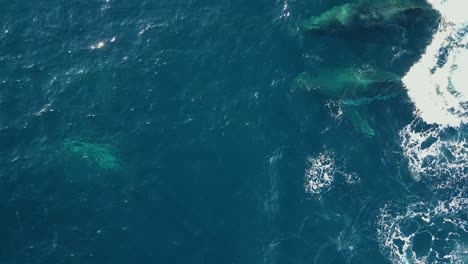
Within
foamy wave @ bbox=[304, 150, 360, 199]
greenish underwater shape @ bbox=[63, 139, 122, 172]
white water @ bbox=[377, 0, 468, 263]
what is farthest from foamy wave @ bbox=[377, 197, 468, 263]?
greenish underwater shape @ bbox=[63, 139, 122, 172]

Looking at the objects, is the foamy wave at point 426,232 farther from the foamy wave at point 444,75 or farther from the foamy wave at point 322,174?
the foamy wave at point 444,75

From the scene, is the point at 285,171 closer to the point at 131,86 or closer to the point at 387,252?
the point at 387,252

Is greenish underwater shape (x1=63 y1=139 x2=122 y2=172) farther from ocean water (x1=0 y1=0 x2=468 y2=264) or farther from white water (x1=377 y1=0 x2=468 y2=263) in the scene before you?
white water (x1=377 y1=0 x2=468 y2=263)

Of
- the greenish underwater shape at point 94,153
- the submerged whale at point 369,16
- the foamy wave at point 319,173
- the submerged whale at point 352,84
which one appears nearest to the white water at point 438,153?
the submerged whale at point 352,84

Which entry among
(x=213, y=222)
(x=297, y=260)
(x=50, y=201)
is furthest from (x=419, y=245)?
(x=50, y=201)

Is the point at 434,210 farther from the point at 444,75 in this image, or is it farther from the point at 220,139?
the point at 220,139

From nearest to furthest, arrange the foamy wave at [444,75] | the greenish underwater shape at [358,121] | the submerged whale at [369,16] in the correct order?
the greenish underwater shape at [358,121] → the foamy wave at [444,75] → the submerged whale at [369,16]
